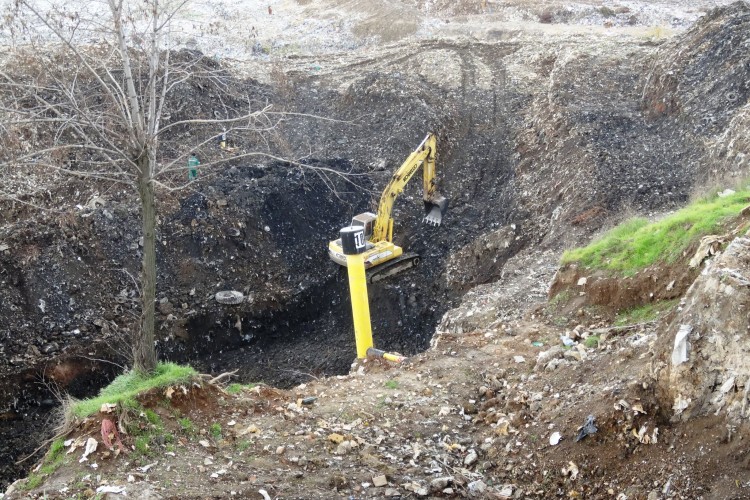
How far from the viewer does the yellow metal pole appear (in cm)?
845

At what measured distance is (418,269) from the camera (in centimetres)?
1260

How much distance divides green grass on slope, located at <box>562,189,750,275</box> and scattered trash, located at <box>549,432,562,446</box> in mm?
2668

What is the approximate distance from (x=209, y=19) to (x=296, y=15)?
146 inches

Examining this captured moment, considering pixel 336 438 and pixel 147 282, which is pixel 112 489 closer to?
pixel 336 438

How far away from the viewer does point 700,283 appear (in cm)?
473

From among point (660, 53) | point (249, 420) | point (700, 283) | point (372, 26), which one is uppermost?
point (372, 26)

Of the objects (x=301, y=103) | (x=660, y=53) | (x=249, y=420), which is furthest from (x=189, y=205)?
(x=660, y=53)

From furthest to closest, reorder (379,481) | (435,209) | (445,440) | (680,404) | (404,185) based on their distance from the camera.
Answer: (435,209) < (404,185) < (445,440) < (379,481) < (680,404)

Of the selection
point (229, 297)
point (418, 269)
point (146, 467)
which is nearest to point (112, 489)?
point (146, 467)

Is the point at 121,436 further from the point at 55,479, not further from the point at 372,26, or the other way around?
the point at 372,26

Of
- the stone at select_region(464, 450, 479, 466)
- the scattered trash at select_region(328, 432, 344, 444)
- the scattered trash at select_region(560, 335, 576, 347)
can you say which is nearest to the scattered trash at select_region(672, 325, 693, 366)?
the stone at select_region(464, 450, 479, 466)

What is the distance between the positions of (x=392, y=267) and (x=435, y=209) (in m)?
1.52

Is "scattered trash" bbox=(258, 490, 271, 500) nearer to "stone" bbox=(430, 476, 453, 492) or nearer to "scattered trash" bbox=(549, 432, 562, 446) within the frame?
"stone" bbox=(430, 476, 453, 492)

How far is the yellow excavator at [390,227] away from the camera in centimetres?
1168
